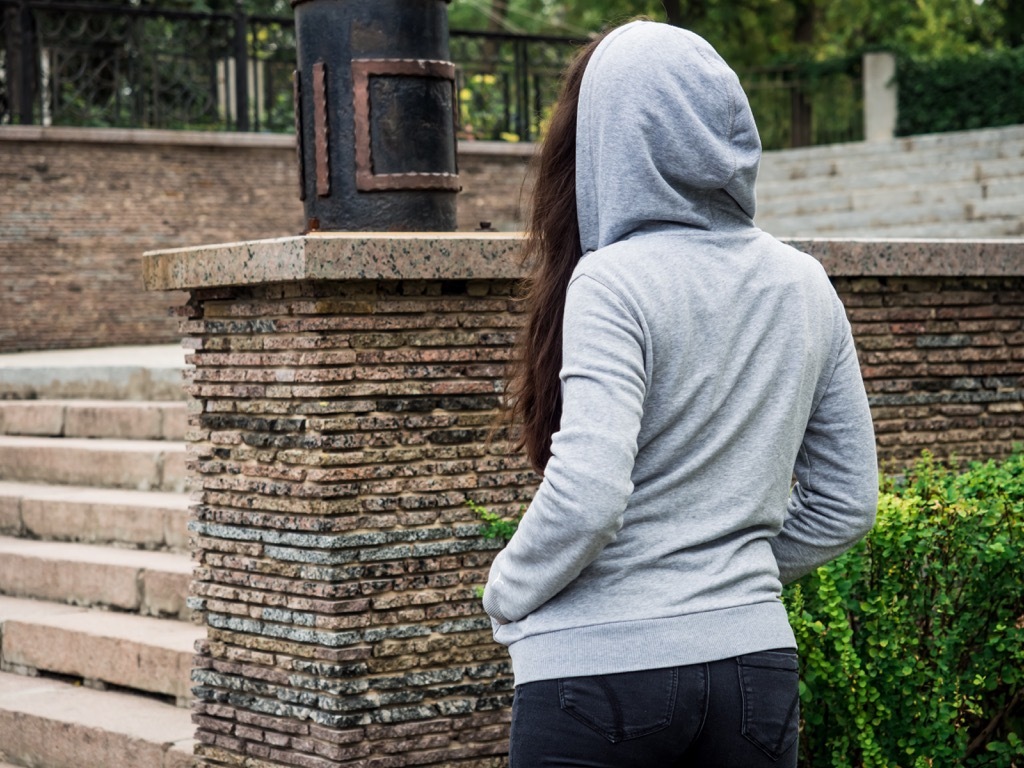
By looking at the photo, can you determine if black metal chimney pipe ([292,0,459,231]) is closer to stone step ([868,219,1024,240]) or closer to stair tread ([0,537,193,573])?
Answer: stair tread ([0,537,193,573])

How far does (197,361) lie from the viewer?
207 inches

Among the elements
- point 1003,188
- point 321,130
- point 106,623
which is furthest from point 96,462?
point 1003,188

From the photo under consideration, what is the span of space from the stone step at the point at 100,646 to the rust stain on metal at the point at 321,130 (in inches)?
78.7

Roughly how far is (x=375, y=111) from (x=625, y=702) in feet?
13.2

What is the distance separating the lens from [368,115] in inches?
226

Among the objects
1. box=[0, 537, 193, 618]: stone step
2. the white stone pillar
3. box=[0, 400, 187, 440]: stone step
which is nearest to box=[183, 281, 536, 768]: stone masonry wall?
box=[0, 537, 193, 618]: stone step

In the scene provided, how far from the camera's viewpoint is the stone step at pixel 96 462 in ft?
26.7

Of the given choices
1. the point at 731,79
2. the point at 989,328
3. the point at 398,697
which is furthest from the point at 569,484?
the point at 989,328

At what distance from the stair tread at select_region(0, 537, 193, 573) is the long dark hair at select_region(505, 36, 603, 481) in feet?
15.5

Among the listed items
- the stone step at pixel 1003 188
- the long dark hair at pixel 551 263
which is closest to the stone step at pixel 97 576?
the long dark hair at pixel 551 263

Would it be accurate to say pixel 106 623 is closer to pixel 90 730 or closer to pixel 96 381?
pixel 90 730

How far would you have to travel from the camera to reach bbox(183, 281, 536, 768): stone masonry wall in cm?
473

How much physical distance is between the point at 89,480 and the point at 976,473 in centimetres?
547

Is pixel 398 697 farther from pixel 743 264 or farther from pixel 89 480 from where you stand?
pixel 89 480
